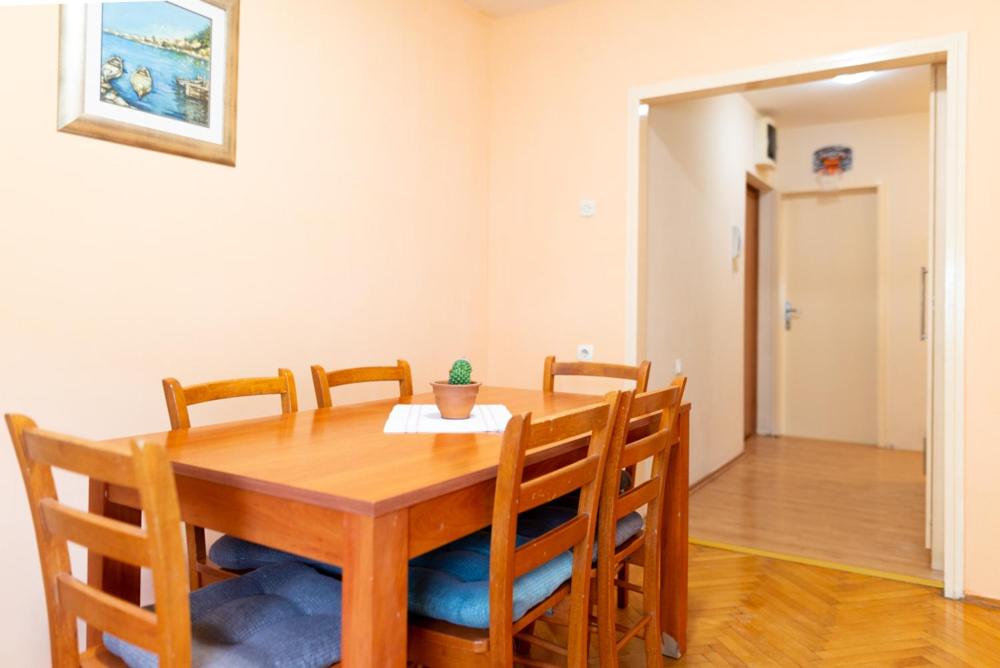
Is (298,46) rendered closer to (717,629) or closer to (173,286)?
(173,286)

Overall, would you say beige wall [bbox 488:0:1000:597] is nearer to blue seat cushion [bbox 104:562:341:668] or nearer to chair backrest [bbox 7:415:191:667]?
blue seat cushion [bbox 104:562:341:668]

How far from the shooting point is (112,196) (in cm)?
217

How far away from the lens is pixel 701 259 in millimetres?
4414

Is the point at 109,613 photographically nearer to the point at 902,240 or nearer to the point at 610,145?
the point at 610,145

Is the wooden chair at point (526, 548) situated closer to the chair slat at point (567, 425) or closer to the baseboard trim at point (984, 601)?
the chair slat at point (567, 425)

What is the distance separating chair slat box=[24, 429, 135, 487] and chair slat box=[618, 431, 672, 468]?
3.43 feet

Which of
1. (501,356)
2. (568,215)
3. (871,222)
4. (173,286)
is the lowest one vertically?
(501,356)

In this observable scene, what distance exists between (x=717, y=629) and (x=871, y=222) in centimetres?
455

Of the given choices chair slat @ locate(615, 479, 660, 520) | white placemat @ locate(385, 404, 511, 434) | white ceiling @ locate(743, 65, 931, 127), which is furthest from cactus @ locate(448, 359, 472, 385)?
white ceiling @ locate(743, 65, 931, 127)

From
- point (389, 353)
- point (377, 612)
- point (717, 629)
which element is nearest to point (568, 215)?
point (389, 353)

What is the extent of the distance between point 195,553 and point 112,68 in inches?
56.4

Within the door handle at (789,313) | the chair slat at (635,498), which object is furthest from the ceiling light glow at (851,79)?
the chair slat at (635,498)

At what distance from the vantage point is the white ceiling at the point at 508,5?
3.62 meters

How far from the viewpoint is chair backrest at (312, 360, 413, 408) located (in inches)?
87.7
